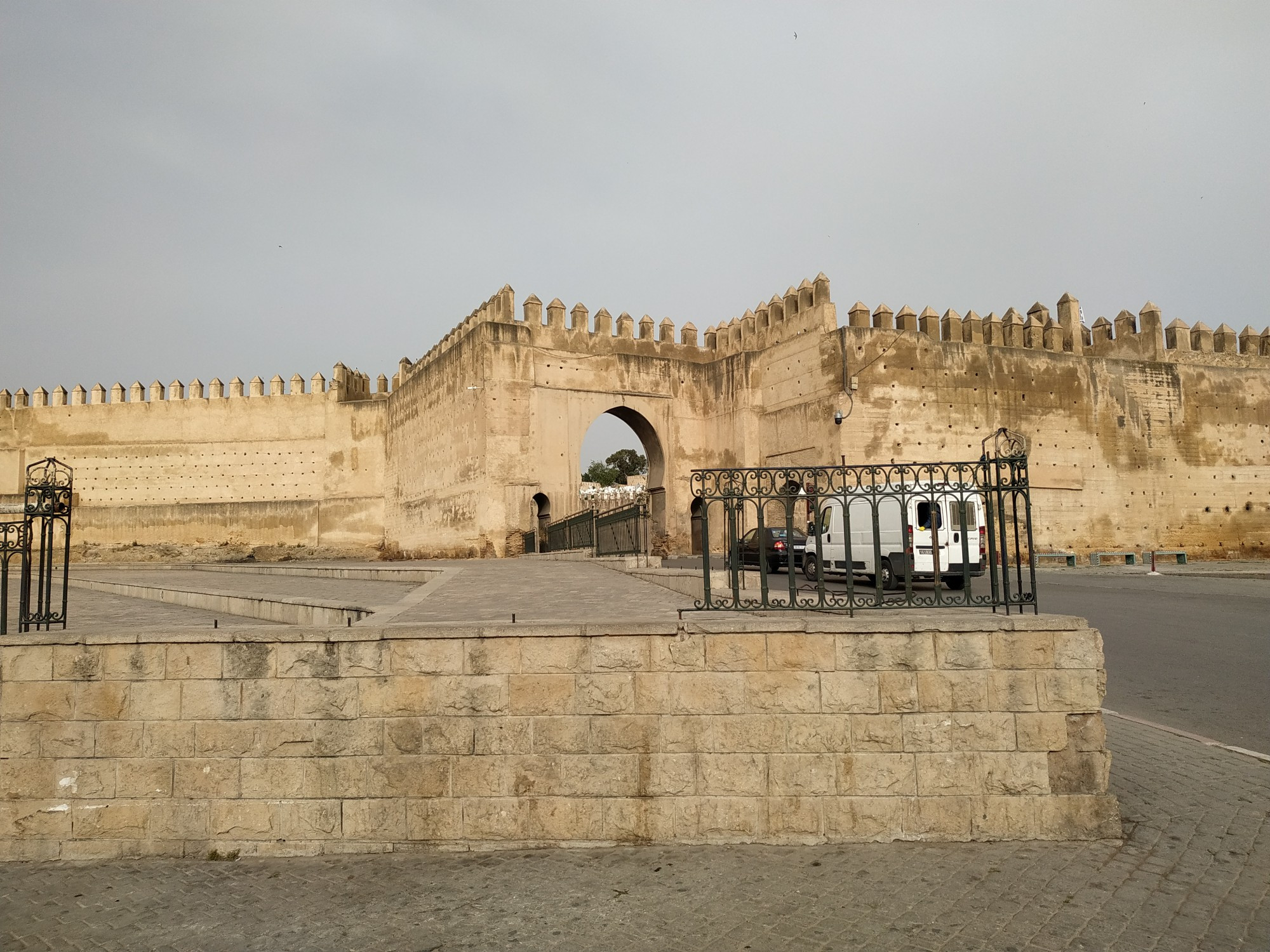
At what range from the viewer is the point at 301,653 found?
4730mm

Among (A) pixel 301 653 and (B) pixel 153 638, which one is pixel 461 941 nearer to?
(A) pixel 301 653

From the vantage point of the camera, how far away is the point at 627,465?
7175cm

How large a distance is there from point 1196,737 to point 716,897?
388cm

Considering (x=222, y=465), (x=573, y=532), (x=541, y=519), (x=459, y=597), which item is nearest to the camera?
(x=459, y=597)

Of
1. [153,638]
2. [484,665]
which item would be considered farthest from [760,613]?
[153,638]

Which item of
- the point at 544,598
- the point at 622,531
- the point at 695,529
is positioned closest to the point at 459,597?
the point at 544,598

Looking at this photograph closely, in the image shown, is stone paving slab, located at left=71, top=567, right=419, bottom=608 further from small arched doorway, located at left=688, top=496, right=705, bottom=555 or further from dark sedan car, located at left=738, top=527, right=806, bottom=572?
small arched doorway, located at left=688, top=496, right=705, bottom=555

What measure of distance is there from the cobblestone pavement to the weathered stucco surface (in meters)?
18.7

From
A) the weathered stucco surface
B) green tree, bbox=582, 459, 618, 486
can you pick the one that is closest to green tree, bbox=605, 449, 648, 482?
green tree, bbox=582, 459, 618, 486

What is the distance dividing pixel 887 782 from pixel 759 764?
2.29 ft

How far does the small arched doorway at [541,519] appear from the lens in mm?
23266

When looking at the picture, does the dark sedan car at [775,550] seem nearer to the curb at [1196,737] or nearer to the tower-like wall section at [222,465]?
the curb at [1196,737]

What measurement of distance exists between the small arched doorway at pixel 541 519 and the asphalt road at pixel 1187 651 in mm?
12991

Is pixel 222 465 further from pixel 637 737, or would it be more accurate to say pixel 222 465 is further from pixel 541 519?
pixel 637 737
